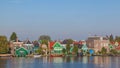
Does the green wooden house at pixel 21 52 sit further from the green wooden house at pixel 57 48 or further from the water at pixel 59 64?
the water at pixel 59 64

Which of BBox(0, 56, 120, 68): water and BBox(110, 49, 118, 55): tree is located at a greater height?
BBox(110, 49, 118, 55): tree

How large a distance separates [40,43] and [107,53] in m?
19.2

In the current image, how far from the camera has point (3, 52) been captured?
281 feet

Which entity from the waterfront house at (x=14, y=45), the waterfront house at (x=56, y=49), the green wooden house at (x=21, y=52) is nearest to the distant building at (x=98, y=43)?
the waterfront house at (x=56, y=49)

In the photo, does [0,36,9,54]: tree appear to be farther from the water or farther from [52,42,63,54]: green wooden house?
the water

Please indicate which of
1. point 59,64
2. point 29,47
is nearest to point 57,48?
point 29,47

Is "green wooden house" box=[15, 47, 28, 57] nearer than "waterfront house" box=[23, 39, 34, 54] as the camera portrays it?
Yes

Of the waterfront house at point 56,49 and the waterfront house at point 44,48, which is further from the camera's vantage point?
the waterfront house at point 44,48

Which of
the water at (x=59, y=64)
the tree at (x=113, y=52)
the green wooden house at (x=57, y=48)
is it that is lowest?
the water at (x=59, y=64)

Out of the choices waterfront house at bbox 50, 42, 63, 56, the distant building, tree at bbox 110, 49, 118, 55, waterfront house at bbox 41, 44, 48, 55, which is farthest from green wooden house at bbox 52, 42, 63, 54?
tree at bbox 110, 49, 118, 55

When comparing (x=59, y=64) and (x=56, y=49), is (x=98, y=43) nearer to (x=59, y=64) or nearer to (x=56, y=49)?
(x=56, y=49)

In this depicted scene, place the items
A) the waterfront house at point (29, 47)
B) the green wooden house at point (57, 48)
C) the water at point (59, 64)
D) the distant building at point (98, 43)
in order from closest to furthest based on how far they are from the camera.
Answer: the water at point (59, 64) < the waterfront house at point (29, 47) < the green wooden house at point (57, 48) < the distant building at point (98, 43)

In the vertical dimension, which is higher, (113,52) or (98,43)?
(98,43)

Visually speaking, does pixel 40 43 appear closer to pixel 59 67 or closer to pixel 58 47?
pixel 58 47
